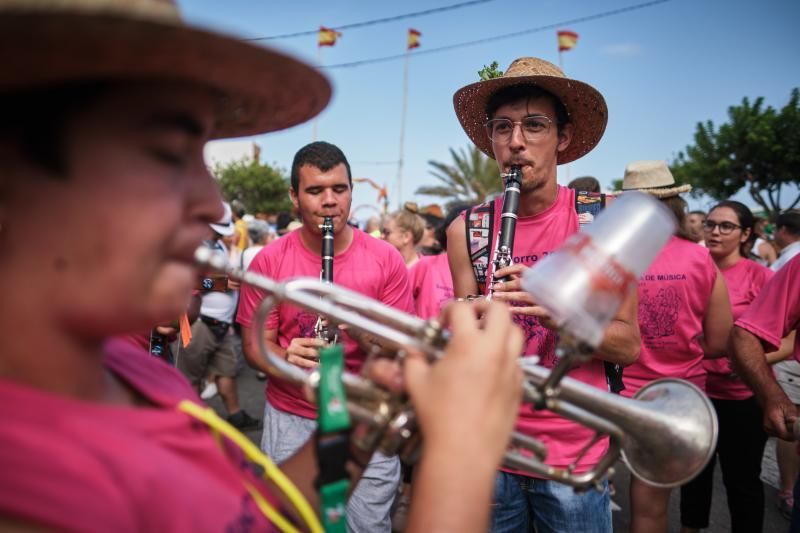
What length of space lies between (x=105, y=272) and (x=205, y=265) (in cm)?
25

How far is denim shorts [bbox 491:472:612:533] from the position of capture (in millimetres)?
2521

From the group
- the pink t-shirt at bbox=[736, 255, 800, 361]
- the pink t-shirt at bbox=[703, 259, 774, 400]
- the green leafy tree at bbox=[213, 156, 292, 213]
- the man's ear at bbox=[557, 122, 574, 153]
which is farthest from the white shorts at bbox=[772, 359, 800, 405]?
the green leafy tree at bbox=[213, 156, 292, 213]

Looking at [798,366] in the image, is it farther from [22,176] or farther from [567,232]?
[22,176]

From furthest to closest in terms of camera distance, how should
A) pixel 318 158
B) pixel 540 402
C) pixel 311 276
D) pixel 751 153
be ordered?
pixel 751 153
pixel 318 158
pixel 311 276
pixel 540 402

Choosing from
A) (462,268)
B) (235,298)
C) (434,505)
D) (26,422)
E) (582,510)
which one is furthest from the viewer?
(235,298)

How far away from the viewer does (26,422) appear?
0.87m

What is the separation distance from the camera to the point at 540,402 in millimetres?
1420

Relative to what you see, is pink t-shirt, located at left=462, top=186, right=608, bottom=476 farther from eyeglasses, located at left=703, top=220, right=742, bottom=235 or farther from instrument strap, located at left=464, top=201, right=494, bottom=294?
eyeglasses, located at left=703, top=220, right=742, bottom=235

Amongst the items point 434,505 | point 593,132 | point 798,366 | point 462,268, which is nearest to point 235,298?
point 462,268

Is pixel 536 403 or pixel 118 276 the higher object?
pixel 118 276

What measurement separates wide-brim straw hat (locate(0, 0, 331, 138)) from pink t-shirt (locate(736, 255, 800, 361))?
3.00m

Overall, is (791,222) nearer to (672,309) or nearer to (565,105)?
(672,309)

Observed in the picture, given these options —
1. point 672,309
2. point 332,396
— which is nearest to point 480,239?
point 332,396

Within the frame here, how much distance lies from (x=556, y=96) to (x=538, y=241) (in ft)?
2.68
